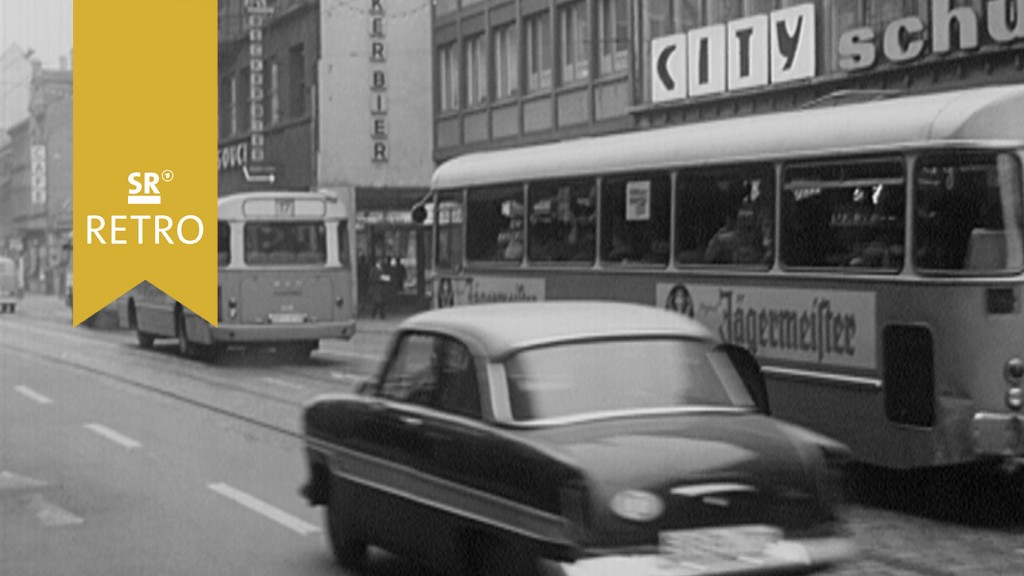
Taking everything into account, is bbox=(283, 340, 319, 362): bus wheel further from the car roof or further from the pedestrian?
the car roof

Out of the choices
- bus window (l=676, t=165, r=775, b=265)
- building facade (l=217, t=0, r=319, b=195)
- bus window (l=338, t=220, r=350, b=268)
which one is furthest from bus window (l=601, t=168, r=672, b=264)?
building facade (l=217, t=0, r=319, b=195)

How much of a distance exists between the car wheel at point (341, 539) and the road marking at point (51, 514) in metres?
2.69

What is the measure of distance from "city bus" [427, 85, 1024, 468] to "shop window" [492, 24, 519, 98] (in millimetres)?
27715

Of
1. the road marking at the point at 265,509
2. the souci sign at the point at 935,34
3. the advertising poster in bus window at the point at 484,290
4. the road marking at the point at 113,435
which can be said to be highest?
the souci sign at the point at 935,34

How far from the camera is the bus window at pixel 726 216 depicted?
14125mm

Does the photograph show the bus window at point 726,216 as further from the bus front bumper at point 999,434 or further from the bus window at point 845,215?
the bus front bumper at point 999,434

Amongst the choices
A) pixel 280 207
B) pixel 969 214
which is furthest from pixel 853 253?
pixel 280 207

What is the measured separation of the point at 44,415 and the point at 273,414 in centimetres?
291

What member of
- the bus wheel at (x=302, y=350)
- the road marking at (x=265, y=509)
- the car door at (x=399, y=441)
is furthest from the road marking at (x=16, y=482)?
the bus wheel at (x=302, y=350)

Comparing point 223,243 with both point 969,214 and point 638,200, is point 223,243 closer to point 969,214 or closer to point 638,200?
point 638,200

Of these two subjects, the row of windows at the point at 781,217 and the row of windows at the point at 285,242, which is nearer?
the row of windows at the point at 781,217

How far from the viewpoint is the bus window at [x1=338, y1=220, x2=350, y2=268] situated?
31.4m

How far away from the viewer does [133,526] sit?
1218 cm

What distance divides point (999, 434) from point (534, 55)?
32718 millimetres
